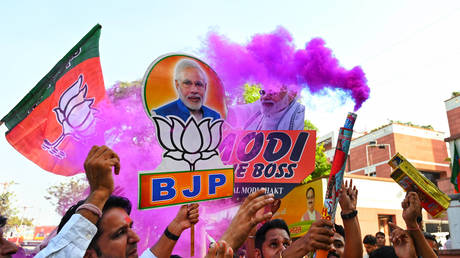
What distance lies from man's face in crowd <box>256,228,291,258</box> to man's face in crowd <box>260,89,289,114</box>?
2.13 meters

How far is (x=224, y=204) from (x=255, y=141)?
4.91ft

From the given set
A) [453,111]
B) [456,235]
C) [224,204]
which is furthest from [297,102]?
[453,111]

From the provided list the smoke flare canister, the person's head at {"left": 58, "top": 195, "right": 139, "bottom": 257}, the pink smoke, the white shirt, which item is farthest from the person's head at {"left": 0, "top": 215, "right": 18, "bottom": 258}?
the pink smoke

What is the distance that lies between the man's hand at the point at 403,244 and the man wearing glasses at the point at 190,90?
1.86 m

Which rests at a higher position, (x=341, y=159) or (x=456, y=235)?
(x=341, y=159)

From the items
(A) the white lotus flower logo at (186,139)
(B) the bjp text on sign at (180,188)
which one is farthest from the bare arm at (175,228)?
(A) the white lotus flower logo at (186,139)

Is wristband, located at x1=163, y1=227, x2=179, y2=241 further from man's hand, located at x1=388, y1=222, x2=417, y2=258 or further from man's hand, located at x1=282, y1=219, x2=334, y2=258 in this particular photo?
man's hand, located at x1=388, y1=222, x2=417, y2=258

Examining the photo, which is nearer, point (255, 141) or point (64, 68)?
point (64, 68)

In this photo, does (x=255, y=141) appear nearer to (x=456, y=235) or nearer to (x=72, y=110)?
(x=72, y=110)

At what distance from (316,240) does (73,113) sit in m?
3.30

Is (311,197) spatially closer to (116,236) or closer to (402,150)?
(116,236)

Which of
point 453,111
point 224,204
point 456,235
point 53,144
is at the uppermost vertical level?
point 453,111

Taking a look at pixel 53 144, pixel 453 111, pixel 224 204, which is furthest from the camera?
pixel 453 111

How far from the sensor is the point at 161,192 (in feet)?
10.5
